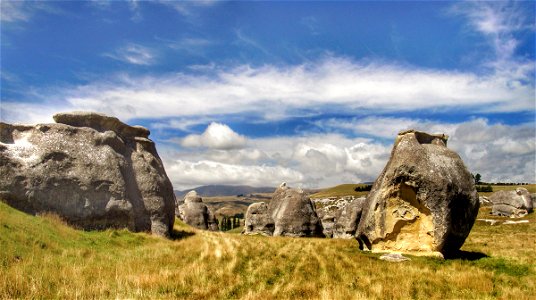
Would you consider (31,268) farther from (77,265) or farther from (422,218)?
(422,218)

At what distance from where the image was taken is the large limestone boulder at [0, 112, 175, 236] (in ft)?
70.7

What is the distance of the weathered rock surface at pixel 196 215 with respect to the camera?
171 feet

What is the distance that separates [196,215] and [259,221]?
11051 millimetres

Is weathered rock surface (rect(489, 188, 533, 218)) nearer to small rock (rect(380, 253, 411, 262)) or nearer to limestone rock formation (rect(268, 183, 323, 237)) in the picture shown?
limestone rock formation (rect(268, 183, 323, 237))

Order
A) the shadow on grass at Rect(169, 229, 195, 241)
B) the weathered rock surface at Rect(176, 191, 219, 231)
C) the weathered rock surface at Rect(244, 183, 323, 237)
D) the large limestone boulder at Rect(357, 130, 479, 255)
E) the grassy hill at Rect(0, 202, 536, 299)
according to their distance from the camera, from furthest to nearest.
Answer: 1. the weathered rock surface at Rect(176, 191, 219, 231)
2. the weathered rock surface at Rect(244, 183, 323, 237)
3. the shadow on grass at Rect(169, 229, 195, 241)
4. the large limestone boulder at Rect(357, 130, 479, 255)
5. the grassy hill at Rect(0, 202, 536, 299)

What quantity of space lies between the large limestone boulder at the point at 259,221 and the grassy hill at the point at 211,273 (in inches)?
954

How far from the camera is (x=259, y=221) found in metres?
45.1

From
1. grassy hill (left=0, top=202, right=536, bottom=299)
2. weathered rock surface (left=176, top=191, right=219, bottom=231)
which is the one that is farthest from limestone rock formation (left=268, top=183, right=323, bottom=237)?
grassy hill (left=0, top=202, right=536, bottom=299)

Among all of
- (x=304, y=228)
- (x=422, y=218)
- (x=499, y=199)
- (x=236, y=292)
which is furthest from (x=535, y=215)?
(x=236, y=292)

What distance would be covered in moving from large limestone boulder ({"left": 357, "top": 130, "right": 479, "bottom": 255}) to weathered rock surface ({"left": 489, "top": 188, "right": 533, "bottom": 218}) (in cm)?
5346

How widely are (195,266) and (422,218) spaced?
1253 cm

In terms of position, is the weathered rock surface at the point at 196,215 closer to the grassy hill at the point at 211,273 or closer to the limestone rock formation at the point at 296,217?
the limestone rock formation at the point at 296,217

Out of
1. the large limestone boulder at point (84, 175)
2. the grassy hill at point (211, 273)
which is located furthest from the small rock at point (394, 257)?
the large limestone boulder at point (84, 175)

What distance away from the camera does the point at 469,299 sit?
1111 cm
